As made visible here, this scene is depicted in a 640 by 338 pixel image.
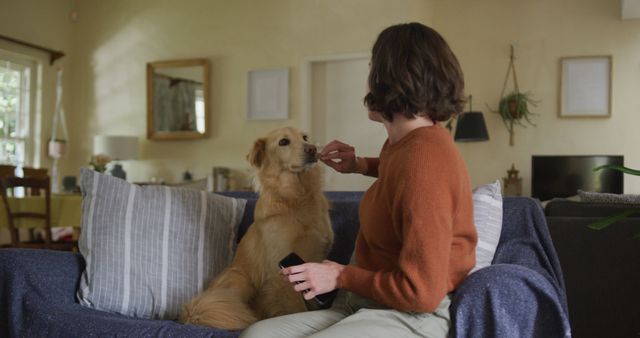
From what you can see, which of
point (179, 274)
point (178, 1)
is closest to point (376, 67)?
point (179, 274)

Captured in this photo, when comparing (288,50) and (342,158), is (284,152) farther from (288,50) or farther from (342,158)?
(288,50)

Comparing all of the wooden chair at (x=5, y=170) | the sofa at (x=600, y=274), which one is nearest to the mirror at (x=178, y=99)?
the wooden chair at (x=5, y=170)

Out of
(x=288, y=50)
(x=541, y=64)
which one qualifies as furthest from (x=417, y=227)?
(x=288, y=50)

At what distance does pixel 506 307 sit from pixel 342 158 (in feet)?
2.29

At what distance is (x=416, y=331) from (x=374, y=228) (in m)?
0.25

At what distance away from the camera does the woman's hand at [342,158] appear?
1772 mm

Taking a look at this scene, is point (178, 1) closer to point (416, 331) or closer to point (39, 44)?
point (39, 44)

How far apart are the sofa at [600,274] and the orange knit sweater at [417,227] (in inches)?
51.5

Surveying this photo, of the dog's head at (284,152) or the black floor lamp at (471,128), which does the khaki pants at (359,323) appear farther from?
the black floor lamp at (471,128)

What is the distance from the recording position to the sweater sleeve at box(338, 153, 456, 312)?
1.13 meters

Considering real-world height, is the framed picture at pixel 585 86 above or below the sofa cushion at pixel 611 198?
above

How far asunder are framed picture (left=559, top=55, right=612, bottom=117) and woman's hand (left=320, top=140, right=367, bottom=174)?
185 inches

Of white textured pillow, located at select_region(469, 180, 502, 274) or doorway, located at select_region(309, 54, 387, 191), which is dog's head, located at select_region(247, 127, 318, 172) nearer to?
white textured pillow, located at select_region(469, 180, 502, 274)

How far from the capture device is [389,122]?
1.36 metres
